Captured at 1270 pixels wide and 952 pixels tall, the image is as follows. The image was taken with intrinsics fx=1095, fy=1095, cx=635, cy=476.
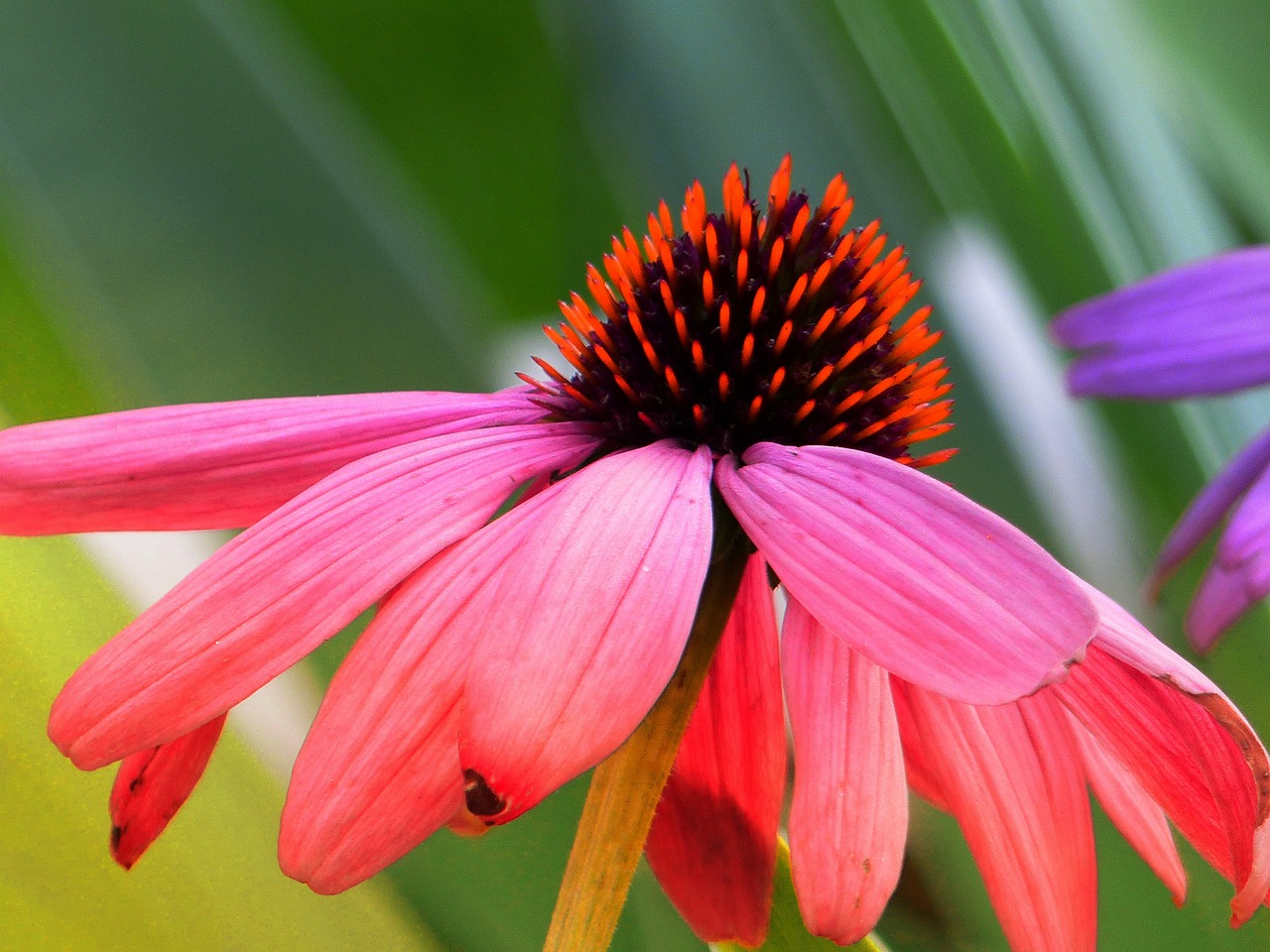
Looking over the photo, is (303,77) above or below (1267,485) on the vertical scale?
above

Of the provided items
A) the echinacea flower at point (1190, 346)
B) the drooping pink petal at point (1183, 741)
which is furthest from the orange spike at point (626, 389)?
the echinacea flower at point (1190, 346)

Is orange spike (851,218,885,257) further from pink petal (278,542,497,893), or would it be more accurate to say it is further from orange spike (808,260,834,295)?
pink petal (278,542,497,893)

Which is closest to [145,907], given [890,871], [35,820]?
[35,820]

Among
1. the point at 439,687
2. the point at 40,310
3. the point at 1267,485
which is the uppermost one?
the point at 40,310

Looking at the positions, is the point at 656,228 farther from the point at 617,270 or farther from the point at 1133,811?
the point at 1133,811

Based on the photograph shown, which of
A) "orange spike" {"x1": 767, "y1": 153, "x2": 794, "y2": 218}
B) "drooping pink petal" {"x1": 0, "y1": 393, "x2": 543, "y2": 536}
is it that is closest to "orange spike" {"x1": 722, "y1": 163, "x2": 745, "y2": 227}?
"orange spike" {"x1": 767, "y1": 153, "x2": 794, "y2": 218}

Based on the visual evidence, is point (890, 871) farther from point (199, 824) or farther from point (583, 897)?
point (199, 824)
